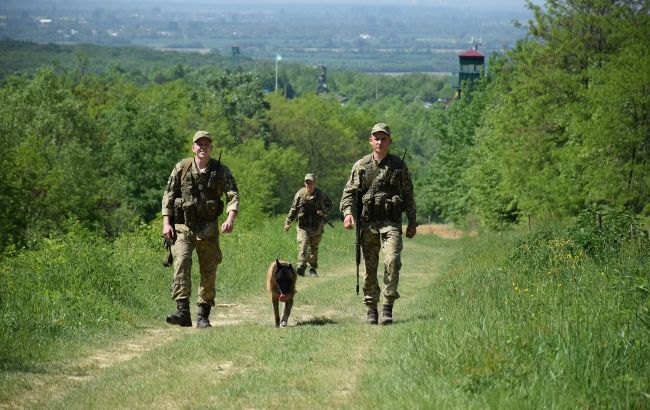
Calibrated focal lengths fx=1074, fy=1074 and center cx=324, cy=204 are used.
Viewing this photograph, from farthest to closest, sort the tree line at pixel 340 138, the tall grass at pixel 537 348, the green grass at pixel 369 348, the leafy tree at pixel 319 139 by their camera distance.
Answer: the leafy tree at pixel 319 139 → the tree line at pixel 340 138 → the green grass at pixel 369 348 → the tall grass at pixel 537 348

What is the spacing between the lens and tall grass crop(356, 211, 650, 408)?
24.4 ft

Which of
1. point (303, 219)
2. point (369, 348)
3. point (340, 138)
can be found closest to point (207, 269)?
point (369, 348)

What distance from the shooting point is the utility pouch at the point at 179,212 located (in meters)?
13.3

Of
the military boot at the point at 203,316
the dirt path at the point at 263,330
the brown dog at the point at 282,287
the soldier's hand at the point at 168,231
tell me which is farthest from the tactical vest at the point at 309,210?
the soldier's hand at the point at 168,231

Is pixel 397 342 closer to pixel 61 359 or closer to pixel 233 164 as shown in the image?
pixel 61 359

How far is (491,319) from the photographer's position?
9.90 m

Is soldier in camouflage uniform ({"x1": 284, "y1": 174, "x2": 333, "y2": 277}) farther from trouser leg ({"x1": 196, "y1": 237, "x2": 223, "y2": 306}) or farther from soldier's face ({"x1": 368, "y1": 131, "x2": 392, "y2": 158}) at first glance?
soldier's face ({"x1": 368, "y1": 131, "x2": 392, "y2": 158})

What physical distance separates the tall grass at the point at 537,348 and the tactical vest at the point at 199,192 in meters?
3.01

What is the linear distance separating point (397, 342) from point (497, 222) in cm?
3770

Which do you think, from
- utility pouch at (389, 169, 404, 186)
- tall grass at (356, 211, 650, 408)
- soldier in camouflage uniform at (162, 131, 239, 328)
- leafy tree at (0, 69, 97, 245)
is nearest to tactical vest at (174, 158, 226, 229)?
soldier in camouflage uniform at (162, 131, 239, 328)

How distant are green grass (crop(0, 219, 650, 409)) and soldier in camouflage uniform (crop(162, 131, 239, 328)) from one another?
53 cm

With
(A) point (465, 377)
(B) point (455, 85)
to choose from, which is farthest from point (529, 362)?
(B) point (455, 85)

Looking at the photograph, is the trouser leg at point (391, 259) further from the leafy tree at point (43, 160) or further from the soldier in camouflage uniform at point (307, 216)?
the leafy tree at point (43, 160)

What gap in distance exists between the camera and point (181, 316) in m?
13.5
